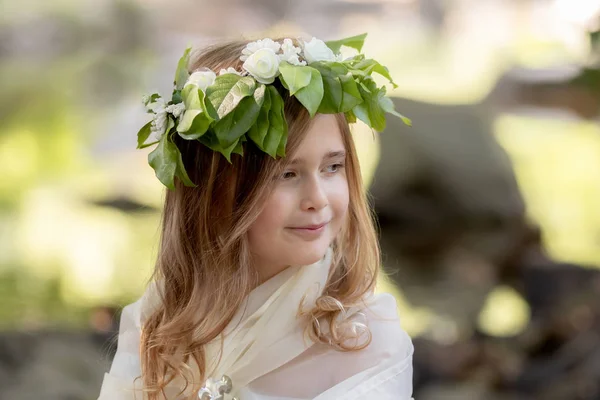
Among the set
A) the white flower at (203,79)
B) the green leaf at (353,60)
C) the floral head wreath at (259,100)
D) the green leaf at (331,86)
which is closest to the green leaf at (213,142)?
the floral head wreath at (259,100)

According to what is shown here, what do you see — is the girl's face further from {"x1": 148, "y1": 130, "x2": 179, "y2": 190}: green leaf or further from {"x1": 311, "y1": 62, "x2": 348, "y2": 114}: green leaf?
{"x1": 148, "y1": 130, "x2": 179, "y2": 190}: green leaf

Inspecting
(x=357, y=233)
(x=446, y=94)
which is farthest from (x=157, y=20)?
(x=357, y=233)

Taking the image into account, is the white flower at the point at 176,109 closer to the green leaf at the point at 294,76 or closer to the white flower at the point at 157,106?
the white flower at the point at 157,106

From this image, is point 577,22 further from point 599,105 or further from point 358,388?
point 358,388

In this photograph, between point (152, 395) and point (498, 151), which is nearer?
point (152, 395)

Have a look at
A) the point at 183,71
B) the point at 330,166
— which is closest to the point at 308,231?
the point at 330,166

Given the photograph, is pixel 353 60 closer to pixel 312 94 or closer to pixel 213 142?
pixel 312 94

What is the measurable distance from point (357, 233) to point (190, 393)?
0.55 m

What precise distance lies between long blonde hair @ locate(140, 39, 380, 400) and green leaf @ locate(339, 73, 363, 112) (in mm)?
85

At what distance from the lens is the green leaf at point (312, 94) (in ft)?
5.74

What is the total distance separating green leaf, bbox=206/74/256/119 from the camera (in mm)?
1797

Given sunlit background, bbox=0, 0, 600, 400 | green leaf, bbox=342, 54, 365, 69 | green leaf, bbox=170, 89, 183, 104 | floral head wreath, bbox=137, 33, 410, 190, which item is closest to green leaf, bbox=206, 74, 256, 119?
floral head wreath, bbox=137, 33, 410, 190

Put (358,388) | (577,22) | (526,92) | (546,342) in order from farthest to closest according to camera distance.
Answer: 1. (526,92)
2. (577,22)
3. (546,342)
4. (358,388)

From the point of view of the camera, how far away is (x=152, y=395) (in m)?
2.00
